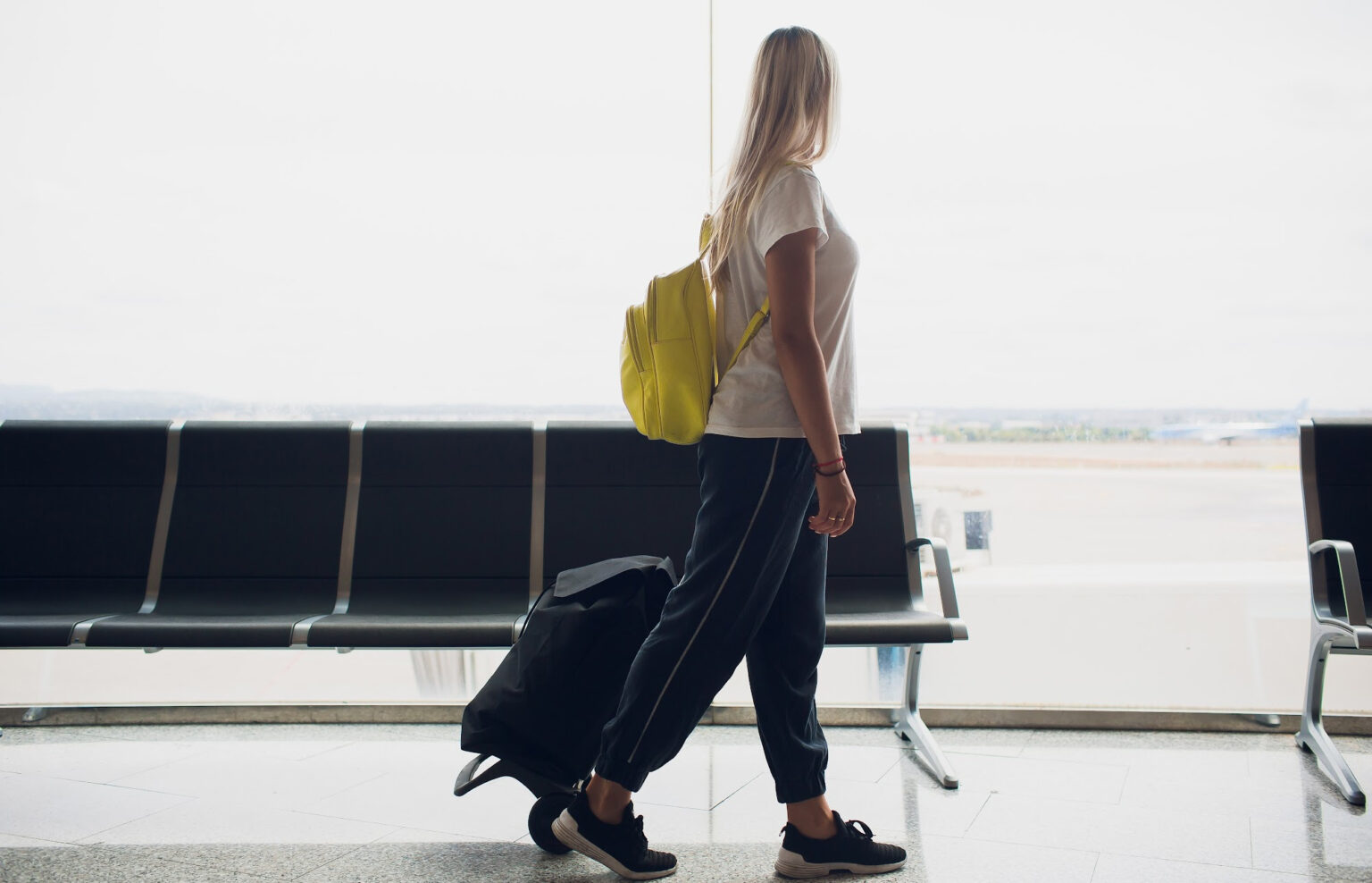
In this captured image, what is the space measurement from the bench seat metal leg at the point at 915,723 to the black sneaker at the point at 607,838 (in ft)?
3.00

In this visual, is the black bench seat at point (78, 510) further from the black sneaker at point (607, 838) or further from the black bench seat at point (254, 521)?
the black sneaker at point (607, 838)

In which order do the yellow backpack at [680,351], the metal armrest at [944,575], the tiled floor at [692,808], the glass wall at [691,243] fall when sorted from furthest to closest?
the glass wall at [691,243], the metal armrest at [944,575], the tiled floor at [692,808], the yellow backpack at [680,351]

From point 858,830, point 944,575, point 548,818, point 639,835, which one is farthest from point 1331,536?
point 548,818

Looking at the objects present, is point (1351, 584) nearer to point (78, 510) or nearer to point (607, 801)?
point (607, 801)

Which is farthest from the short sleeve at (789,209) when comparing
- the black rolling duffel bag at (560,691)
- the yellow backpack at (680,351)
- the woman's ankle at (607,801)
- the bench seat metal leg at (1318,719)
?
the bench seat metal leg at (1318,719)

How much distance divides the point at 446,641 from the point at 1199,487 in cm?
233

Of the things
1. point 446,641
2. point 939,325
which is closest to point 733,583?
point 446,641

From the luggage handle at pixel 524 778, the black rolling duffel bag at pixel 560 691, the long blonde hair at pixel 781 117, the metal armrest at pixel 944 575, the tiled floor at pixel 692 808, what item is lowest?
the tiled floor at pixel 692 808

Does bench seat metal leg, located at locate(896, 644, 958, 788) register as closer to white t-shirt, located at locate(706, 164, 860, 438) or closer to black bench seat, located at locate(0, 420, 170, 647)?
white t-shirt, located at locate(706, 164, 860, 438)

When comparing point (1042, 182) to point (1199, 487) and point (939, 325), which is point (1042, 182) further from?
point (1199, 487)

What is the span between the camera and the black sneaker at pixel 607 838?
169 cm

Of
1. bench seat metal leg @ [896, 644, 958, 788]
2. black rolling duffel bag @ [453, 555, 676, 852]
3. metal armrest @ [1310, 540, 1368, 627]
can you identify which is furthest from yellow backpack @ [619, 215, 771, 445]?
metal armrest @ [1310, 540, 1368, 627]

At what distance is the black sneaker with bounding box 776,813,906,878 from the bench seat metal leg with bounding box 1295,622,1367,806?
1232 millimetres

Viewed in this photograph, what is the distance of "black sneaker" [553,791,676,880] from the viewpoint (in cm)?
169
